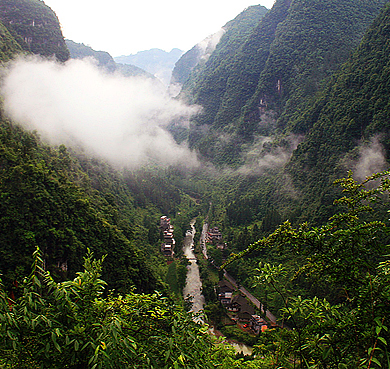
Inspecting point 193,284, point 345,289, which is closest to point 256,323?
point 193,284

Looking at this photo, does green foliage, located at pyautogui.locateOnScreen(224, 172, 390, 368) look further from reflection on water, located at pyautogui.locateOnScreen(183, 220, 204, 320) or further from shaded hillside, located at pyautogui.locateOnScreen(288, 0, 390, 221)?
shaded hillside, located at pyautogui.locateOnScreen(288, 0, 390, 221)

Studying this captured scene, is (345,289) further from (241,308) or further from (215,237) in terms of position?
(215,237)

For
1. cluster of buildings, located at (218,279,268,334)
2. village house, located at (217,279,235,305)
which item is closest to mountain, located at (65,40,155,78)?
village house, located at (217,279,235,305)

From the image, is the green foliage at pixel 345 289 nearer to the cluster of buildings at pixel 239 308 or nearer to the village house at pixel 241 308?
the cluster of buildings at pixel 239 308

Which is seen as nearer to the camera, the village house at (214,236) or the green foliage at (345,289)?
the green foliage at (345,289)

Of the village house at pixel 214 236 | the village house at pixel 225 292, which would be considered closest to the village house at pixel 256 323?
the village house at pixel 225 292
